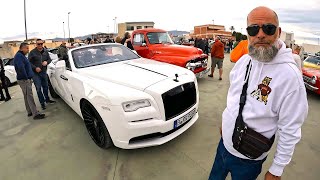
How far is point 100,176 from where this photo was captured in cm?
298

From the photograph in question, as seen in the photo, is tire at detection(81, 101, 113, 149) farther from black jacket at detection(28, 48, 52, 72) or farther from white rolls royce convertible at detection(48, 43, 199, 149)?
black jacket at detection(28, 48, 52, 72)

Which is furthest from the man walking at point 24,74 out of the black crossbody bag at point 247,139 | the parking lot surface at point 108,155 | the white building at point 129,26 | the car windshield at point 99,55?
the white building at point 129,26

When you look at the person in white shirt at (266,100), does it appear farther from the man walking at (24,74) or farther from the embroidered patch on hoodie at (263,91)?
the man walking at (24,74)

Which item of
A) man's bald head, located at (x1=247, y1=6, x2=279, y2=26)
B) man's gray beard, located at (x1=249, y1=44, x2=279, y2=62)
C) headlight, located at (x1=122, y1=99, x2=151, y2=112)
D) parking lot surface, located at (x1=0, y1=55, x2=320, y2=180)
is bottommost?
parking lot surface, located at (x1=0, y1=55, x2=320, y2=180)

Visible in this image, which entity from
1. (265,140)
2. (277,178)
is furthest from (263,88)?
(277,178)

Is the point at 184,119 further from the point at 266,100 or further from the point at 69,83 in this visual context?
the point at 69,83

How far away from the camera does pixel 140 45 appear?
821 centimetres

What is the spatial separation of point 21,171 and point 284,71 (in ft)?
11.6

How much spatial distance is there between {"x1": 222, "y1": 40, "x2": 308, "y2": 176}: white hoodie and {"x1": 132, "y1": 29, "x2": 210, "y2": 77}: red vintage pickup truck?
5450 mm

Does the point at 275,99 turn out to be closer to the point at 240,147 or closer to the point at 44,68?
the point at 240,147

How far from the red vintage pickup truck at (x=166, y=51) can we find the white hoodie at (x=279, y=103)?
5.45 meters

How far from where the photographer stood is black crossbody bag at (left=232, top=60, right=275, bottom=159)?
63.0 inches

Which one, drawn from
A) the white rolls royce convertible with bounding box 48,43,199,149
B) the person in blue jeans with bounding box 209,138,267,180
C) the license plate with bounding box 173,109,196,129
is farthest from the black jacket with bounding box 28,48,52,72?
the person in blue jeans with bounding box 209,138,267,180

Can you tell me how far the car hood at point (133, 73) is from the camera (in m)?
3.48
